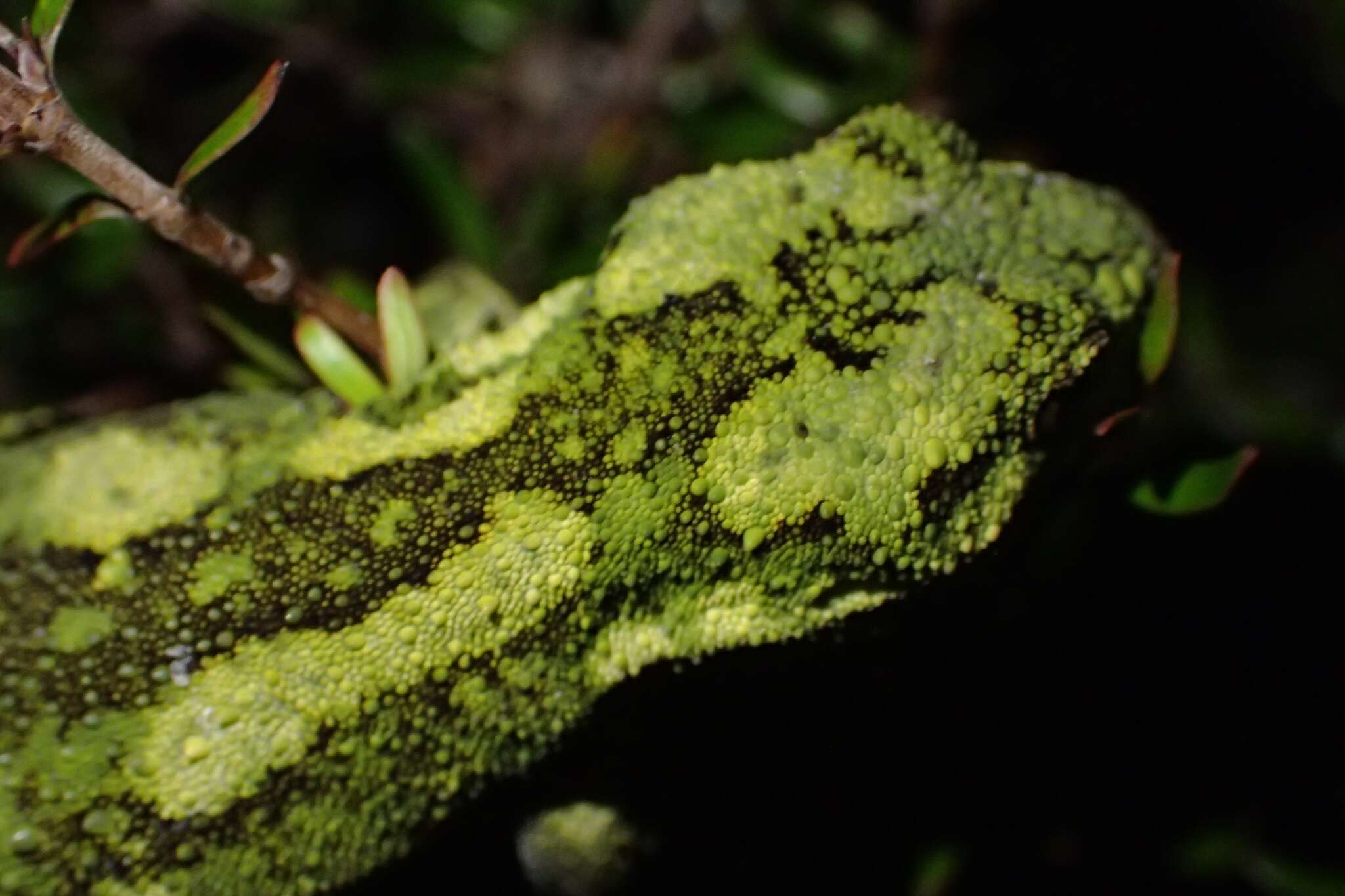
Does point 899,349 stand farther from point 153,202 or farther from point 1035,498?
point 153,202

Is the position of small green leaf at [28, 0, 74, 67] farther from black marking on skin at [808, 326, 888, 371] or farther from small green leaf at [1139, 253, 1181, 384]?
small green leaf at [1139, 253, 1181, 384]

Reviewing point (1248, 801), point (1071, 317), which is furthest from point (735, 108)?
point (1248, 801)

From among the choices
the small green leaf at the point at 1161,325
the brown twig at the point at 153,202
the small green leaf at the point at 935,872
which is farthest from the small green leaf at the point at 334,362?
the small green leaf at the point at 935,872

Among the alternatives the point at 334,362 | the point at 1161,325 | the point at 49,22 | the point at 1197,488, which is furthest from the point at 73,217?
the point at 1197,488

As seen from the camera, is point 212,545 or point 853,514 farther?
point 212,545

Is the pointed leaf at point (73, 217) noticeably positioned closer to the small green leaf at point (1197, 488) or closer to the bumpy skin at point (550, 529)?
the bumpy skin at point (550, 529)

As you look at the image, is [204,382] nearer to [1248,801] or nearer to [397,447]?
[397,447]
